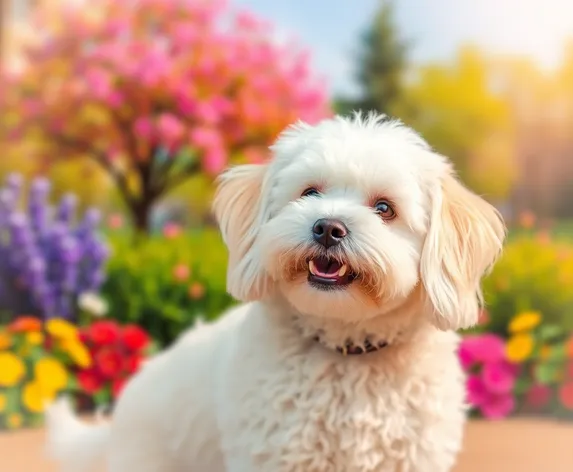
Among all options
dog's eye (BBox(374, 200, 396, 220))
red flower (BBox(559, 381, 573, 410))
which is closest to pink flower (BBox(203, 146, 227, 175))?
red flower (BBox(559, 381, 573, 410))

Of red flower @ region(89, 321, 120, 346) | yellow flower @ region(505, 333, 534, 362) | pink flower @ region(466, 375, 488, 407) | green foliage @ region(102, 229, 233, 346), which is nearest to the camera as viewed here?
pink flower @ region(466, 375, 488, 407)

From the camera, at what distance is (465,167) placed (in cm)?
429

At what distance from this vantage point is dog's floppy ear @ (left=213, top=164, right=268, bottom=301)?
1814mm

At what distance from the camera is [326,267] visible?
5.51ft

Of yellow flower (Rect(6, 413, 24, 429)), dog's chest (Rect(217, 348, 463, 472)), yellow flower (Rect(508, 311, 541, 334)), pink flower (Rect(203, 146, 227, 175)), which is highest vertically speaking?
pink flower (Rect(203, 146, 227, 175))

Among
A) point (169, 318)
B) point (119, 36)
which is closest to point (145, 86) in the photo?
point (119, 36)

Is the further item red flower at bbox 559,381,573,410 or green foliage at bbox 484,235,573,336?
green foliage at bbox 484,235,573,336

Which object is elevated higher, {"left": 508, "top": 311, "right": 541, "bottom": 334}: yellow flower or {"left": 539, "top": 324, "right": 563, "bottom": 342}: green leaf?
{"left": 508, "top": 311, "right": 541, "bottom": 334}: yellow flower

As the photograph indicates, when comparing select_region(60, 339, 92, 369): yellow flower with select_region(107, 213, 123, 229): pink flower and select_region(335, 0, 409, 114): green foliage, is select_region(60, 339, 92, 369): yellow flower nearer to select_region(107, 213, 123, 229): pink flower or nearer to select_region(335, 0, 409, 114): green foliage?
select_region(107, 213, 123, 229): pink flower

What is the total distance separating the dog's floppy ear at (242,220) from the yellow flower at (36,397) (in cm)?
214

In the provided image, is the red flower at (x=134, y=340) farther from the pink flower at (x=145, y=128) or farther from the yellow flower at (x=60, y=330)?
the pink flower at (x=145, y=128)

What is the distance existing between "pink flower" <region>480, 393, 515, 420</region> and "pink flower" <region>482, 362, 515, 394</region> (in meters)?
0.04

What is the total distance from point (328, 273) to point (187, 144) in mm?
2913

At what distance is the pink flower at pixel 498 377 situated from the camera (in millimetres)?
3701
